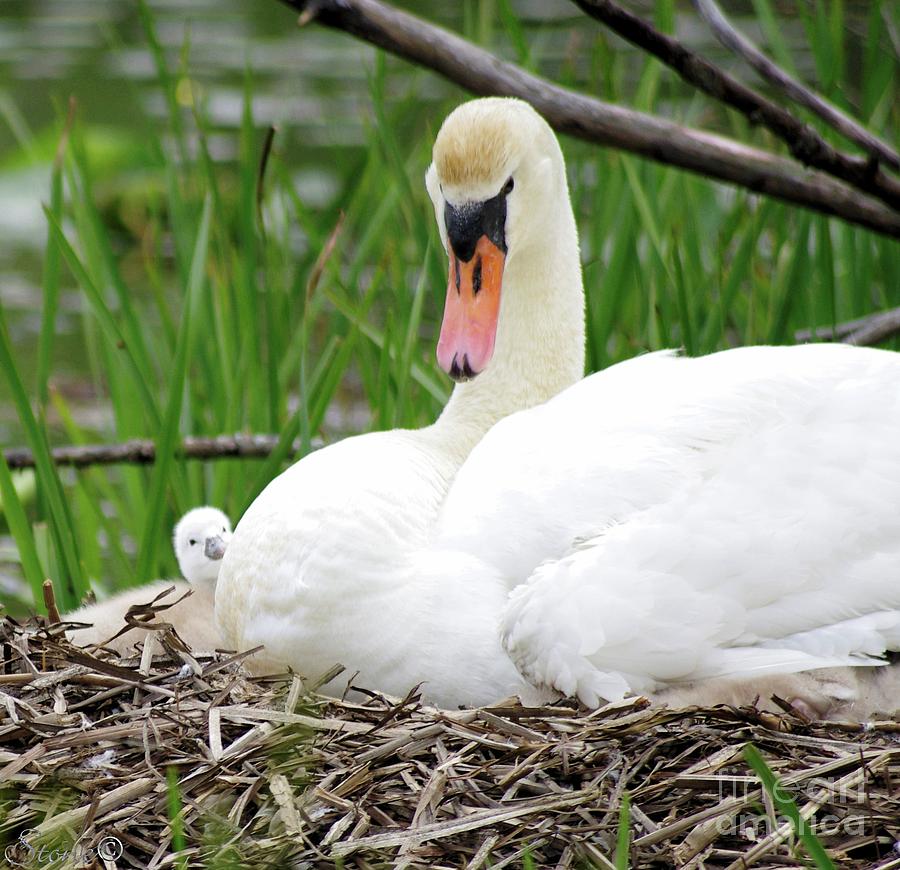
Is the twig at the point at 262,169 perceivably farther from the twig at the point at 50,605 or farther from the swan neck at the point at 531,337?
the twig at the point at 50,605

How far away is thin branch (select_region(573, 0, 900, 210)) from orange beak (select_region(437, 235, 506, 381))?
546mm

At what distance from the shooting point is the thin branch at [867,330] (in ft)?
13.0

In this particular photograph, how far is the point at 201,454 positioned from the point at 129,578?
39 centimetres

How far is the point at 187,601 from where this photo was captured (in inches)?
134

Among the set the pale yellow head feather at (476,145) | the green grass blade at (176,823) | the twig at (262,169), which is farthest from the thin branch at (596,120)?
the green grass blade at (176,823)

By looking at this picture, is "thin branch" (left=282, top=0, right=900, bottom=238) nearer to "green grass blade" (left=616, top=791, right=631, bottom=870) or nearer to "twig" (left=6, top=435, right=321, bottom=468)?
"twig" (left=6, top=435, right=321, bottom=468)

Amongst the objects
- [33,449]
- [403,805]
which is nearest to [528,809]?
[403,805]

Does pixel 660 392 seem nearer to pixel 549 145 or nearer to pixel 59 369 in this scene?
pixel 549 145

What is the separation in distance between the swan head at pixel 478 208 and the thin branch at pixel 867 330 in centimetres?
109

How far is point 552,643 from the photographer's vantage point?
2553 mm

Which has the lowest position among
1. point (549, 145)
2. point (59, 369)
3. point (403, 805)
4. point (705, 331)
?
point (59, 369)

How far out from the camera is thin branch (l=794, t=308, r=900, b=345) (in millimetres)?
3973

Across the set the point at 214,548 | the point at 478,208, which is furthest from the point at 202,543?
the point at 478,208

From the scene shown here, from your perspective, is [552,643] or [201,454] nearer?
[552,643]
